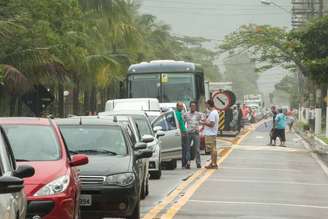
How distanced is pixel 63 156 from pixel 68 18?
25654mm

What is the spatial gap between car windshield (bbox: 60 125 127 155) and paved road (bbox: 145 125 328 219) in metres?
1.25

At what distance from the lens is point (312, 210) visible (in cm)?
1600

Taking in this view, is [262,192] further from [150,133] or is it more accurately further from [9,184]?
[9,184]

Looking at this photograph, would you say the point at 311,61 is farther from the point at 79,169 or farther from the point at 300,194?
the point at 79,169

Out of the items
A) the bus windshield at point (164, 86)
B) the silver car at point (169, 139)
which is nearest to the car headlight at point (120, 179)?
the silver car at point (169, 139)

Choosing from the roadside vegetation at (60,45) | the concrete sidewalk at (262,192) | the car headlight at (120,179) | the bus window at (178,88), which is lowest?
the concrete sidewalk at (262,192)

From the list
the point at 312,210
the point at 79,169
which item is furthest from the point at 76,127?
the point at 312,210

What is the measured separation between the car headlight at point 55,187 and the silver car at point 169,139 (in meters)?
14.1

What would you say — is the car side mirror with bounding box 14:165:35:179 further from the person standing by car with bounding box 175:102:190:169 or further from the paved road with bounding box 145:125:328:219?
the person standing by car with bounding box 175:102:190:169

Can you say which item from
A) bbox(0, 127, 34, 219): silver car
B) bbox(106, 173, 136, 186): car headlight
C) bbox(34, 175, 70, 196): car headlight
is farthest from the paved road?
bbox(0, 127, 34, 219): silver car

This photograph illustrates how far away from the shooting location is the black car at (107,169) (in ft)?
42.9

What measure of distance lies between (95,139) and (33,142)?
266cm

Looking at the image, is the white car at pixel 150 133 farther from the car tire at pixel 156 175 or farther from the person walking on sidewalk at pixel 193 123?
the person walking on sidewalk at pixel 193 123

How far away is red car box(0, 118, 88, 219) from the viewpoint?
1060 cm
